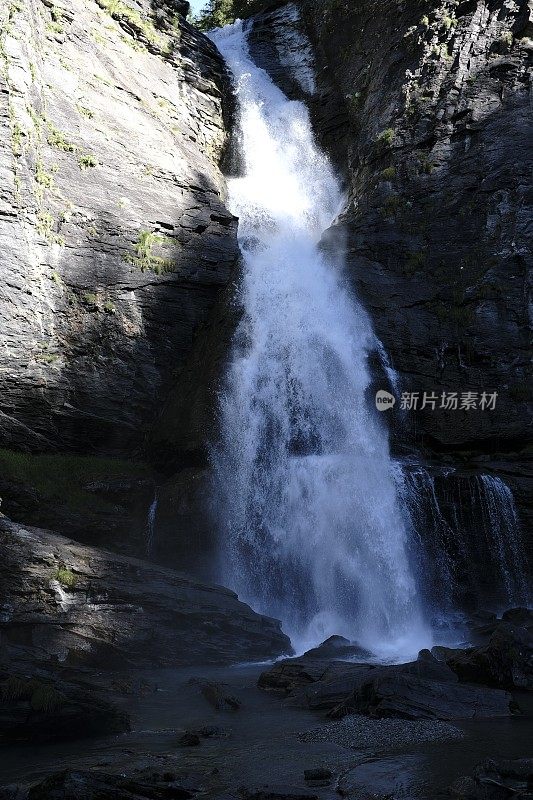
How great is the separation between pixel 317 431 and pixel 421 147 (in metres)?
12.5

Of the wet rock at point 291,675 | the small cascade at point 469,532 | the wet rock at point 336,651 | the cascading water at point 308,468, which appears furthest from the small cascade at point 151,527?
the wet rock at point 291,675

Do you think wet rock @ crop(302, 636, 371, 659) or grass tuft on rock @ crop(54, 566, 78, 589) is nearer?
wet rock @ crop(302, 636, 371, 659)

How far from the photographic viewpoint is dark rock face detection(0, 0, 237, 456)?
60.5ft

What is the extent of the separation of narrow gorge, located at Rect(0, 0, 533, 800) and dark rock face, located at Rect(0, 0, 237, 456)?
87 millimetres

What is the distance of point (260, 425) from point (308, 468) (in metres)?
1.98

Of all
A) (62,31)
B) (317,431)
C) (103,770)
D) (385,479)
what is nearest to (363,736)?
(103,770)

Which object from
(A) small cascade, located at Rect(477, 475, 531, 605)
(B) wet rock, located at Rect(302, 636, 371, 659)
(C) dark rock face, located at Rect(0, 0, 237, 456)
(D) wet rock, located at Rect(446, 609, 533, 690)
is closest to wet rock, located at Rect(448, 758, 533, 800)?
(D) wet rock, located at Rect(446, 609, 533, 690)

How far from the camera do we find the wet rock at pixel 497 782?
5672 mm

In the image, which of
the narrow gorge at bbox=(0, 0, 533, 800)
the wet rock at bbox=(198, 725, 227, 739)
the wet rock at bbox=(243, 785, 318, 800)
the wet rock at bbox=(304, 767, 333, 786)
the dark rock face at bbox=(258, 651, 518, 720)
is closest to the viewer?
the wet rock at bbox=(243, 785, 318, 800)

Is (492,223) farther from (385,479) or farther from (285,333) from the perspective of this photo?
(385,479)

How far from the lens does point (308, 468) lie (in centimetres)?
1758

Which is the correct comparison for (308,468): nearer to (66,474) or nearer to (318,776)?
(66,474)

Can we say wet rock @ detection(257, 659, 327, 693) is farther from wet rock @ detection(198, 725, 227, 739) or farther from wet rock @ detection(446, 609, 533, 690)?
wet rock @ detection(198, 725, 227, 739)

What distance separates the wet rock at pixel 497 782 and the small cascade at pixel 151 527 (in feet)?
37.9
